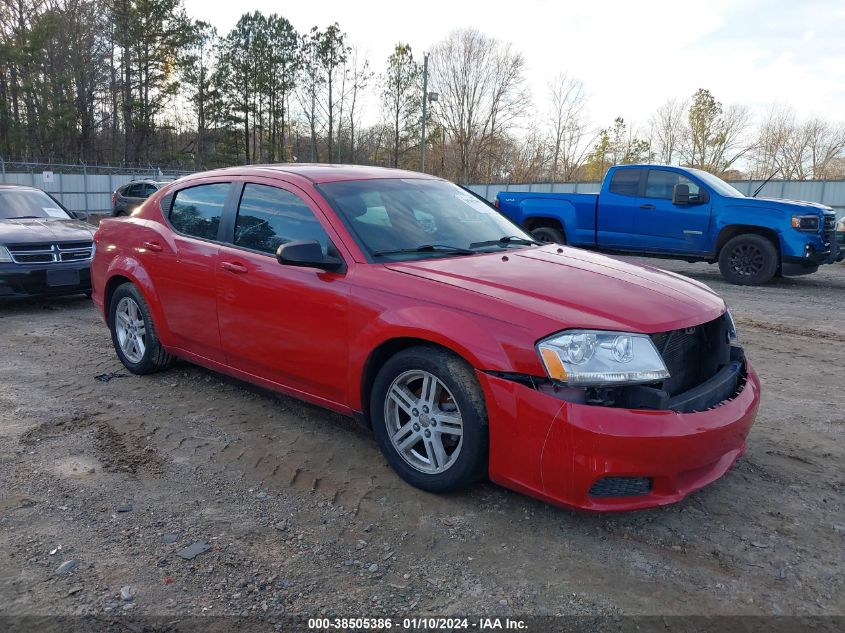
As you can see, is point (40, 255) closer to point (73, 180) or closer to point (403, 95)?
point (73, 180)

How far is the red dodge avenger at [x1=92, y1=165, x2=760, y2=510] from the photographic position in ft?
8.88

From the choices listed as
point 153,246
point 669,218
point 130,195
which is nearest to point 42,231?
point 153,246

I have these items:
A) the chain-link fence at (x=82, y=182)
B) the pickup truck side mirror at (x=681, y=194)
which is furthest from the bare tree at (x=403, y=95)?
the pickup truck side mirror at (x=681, y=194)

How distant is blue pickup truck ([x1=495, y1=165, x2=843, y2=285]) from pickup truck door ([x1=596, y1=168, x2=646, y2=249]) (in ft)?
0.06

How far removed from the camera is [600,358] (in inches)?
107

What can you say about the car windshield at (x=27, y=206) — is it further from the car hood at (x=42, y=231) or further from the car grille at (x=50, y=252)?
the car grille at (x=50, y=252)

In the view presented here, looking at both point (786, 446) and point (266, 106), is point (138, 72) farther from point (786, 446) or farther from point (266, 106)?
point (786, 446)

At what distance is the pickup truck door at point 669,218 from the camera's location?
10633 millimetres

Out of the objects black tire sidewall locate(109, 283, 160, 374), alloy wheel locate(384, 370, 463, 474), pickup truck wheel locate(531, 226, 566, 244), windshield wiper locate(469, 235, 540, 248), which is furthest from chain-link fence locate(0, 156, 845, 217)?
alloy wheel locate(384, 370, 463, 474)

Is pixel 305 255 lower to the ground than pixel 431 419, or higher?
higher

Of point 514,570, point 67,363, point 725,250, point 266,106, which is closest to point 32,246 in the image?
point 67,363

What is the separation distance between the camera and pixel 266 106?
52.0 m

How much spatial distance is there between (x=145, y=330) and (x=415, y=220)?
8.02ft

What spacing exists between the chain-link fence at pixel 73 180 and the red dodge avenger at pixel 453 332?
2517 centimetres
